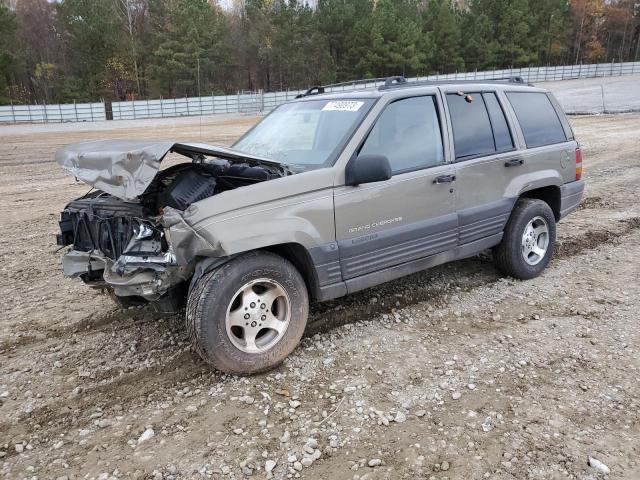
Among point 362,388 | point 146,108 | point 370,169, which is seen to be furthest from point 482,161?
point 146,108

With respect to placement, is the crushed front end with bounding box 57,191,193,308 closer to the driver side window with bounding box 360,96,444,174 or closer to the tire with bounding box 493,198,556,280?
the driver side window with bounding box 360,96,444,174

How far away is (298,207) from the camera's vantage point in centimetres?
363

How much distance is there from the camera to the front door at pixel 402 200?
3.90 meters

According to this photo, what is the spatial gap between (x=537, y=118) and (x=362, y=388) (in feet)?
11.4

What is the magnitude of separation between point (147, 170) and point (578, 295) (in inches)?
154

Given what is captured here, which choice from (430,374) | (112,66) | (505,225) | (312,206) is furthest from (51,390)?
(112,66)

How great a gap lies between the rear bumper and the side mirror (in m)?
2.69

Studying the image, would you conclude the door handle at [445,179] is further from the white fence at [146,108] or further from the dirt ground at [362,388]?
the white fence at [146,108]

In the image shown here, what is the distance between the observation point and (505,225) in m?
5.06

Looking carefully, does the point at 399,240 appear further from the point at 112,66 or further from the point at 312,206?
the point at 112,66

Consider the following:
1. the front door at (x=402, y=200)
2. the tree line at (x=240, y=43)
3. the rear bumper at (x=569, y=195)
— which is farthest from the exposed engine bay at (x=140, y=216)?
the tree line at (x=240, y=43)

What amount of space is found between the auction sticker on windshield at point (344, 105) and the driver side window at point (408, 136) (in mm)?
230

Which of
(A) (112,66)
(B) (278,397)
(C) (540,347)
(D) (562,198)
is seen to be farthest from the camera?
(A) (112,66)

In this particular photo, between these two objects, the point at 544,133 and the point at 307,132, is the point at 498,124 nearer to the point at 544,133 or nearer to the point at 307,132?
the point at 544,133
